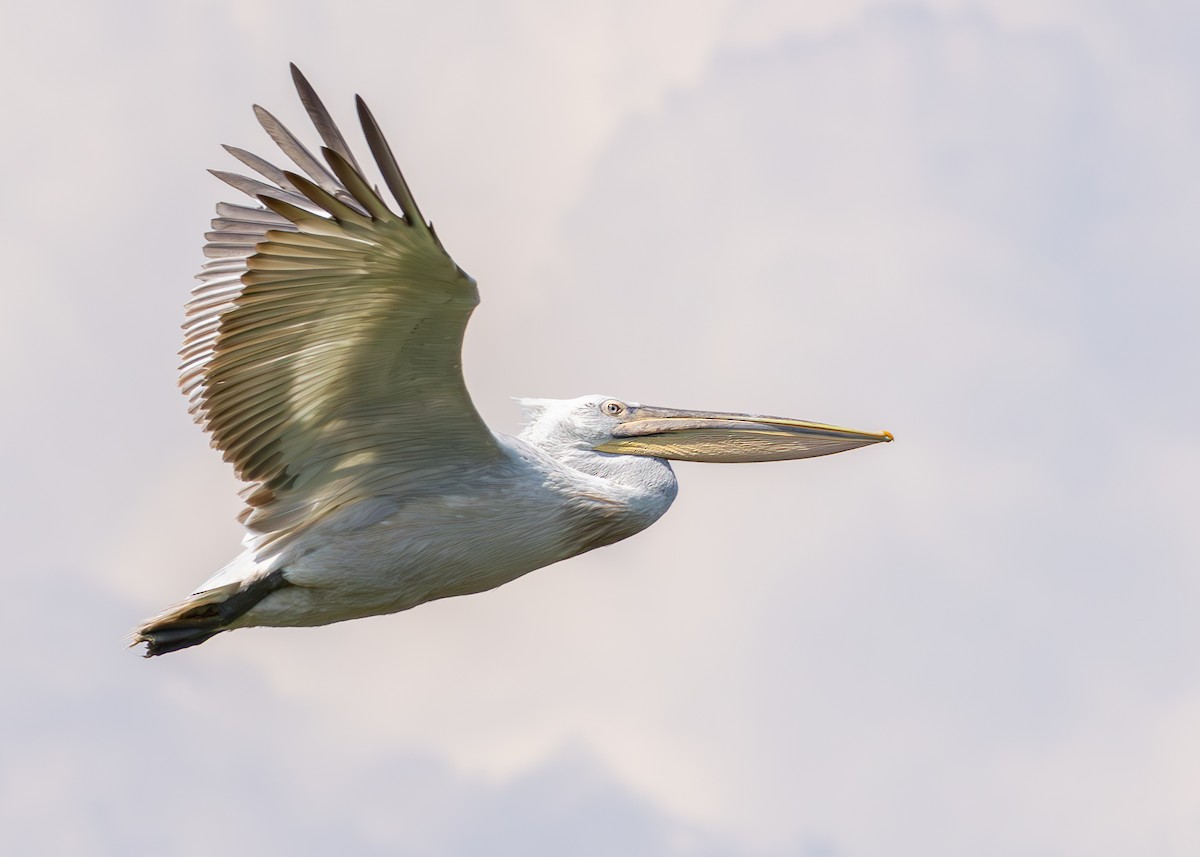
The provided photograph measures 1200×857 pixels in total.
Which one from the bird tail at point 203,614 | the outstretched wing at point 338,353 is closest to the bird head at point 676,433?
the outstretched wing at point 338,353

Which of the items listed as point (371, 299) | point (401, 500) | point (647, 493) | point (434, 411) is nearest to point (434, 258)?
point (371, 299)

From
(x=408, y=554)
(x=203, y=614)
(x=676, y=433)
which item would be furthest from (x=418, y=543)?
(x=676, y=433)

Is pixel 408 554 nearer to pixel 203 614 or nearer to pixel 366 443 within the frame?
pixel 366 443

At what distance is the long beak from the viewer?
34.6ft

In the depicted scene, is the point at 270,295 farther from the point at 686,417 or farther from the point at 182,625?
the point at 686,417

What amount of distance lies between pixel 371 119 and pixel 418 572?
106 inches

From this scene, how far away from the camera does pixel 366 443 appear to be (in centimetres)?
918

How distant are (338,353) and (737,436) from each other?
9.43 feet

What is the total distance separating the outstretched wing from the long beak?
1.52 m

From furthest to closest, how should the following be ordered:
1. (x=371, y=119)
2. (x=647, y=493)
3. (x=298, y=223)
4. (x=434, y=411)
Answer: (x=647, y=493)
(x=434, y=411)
(x=298, y=223)
(x=371, y=119)

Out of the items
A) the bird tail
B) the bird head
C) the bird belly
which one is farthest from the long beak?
the bird tail

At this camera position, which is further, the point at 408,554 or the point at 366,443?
the point at 408,554

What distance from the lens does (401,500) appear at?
9.36m

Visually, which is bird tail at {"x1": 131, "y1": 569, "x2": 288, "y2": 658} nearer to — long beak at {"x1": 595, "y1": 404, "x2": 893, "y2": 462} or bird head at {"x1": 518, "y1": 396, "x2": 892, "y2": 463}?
bird head at {"x1": 518, "y1": 396, "x2": 892, "y2": 463}
